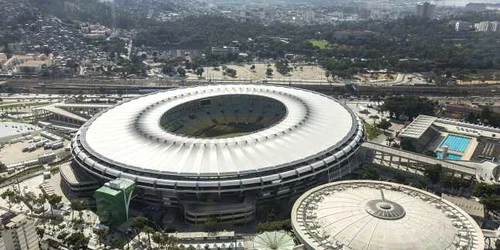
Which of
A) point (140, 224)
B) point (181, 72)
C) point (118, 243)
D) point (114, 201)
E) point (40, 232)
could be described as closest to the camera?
point (118, 243)

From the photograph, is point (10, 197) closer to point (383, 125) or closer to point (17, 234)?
point (17, 234)

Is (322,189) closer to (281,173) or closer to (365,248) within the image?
(281,173)

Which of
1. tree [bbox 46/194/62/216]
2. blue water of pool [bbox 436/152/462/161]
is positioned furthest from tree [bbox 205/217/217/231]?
blue water of pool [bbox 436/152/462/161]

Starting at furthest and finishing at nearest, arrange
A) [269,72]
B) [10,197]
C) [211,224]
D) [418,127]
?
[269,72] < [418,127] < [10,197] < [211,224]

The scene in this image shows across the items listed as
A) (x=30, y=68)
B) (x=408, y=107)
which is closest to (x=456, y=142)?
(x=408, y=107)

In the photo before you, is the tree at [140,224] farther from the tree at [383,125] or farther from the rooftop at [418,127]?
the tree at [383,125]

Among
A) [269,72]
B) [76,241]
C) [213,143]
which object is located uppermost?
[213,143]
